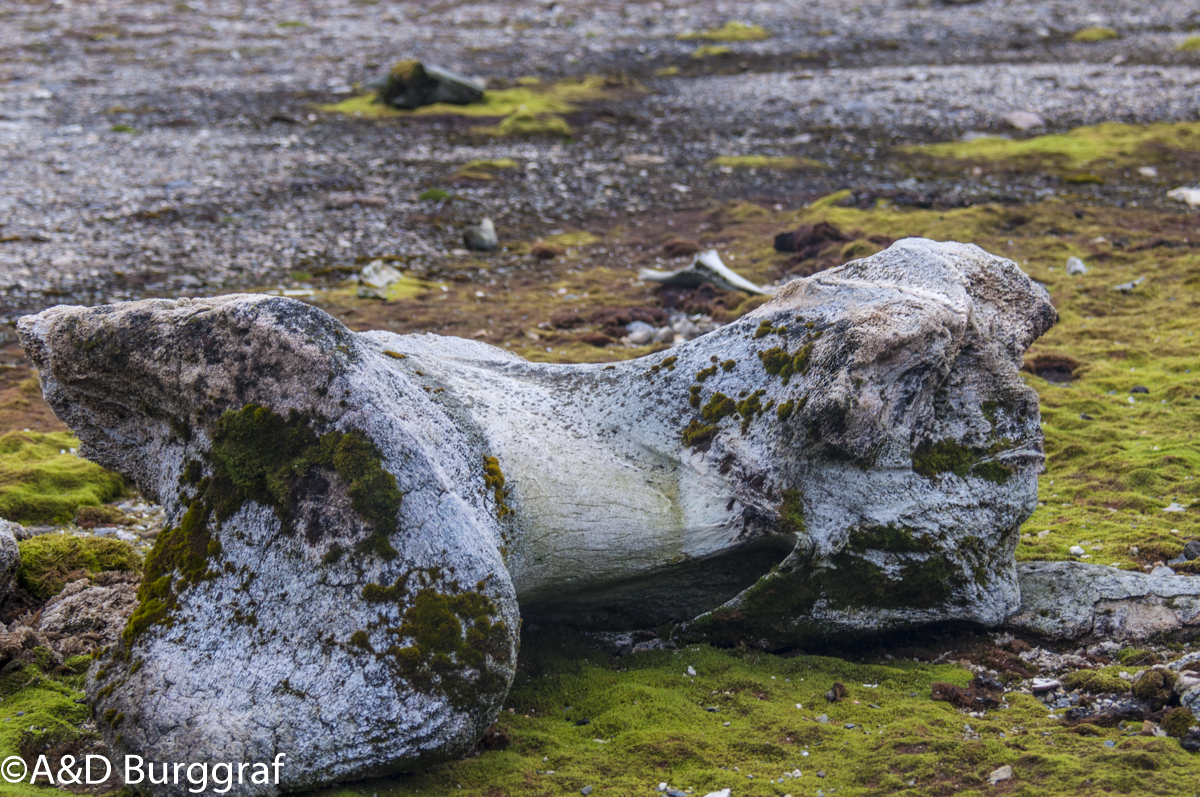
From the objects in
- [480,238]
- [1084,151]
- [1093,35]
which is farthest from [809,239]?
[1093,35]

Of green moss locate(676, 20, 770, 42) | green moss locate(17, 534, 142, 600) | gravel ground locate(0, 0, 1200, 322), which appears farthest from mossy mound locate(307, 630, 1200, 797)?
green moss locate(676, 20, 770, 42)

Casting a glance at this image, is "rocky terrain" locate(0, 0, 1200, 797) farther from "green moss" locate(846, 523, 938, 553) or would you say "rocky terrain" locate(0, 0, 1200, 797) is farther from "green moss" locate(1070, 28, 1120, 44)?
"green moss" locate(846, 523, 938, 553)

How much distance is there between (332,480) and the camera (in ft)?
19.7

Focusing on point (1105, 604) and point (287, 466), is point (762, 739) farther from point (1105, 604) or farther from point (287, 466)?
point (287, 466)

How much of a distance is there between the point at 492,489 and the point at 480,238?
12.5m

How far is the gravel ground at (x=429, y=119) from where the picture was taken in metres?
18.2

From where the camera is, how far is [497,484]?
6805 millimetres

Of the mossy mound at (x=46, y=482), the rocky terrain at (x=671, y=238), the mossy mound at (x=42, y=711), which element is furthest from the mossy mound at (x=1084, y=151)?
the mossy mound at (x=42, y=711)

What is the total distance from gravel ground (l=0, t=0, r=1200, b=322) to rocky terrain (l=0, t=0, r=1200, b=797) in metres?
0.15

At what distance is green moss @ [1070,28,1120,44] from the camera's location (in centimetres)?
3409

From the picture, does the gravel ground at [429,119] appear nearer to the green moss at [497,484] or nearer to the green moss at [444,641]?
the green moss at [497,484]

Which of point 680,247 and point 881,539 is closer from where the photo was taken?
point 881,539

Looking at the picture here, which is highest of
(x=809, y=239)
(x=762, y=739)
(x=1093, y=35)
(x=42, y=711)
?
(x=1093, y=35)

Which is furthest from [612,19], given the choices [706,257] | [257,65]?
[706,257]
